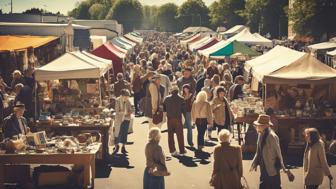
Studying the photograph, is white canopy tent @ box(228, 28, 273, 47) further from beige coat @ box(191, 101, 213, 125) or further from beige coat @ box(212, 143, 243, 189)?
beige coat @ box(212, 143, 243, 189)

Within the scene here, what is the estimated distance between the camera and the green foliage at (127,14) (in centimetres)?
18688

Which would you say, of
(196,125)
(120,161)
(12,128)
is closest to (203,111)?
(196,125)

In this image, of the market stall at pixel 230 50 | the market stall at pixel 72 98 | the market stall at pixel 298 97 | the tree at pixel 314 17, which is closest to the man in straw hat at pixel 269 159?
the market stall at pixel 298 97

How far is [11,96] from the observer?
19.0 meters

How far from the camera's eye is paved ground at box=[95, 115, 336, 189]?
1148 centimetres

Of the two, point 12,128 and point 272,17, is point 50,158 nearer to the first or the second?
point 12,128

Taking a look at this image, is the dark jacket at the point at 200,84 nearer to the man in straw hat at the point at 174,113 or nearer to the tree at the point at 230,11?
the man in straw hat at the point at 174,113

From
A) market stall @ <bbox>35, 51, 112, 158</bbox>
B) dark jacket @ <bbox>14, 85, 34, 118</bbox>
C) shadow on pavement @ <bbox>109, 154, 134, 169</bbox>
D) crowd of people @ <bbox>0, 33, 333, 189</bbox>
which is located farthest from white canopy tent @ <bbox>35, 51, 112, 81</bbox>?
shadow on pavement @ <bbox>109, 154, 134, 169</bbox>

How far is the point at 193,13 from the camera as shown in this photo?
187m

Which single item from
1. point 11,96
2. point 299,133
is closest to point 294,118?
point 299,133

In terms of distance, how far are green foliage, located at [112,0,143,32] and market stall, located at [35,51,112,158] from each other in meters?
171

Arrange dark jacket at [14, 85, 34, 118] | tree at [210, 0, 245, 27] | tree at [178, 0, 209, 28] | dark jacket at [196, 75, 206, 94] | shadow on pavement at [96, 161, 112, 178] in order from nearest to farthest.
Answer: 1. shadow on pavement at [96, 161, 112, 178]
2. dark jacket at [14, 85, 34, 118]
3. dark jacket at [196, 75, 206, 94]
4. tree at [210, 0, 245, 27]
5. tree at [178, 0, 209, 28]

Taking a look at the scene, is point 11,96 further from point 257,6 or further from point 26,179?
point 257,6

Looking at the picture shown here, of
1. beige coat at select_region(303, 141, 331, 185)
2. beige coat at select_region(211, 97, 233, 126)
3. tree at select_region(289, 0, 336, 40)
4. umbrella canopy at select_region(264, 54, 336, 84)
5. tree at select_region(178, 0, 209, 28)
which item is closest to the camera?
beige coat at select_region(303, 141, 331, 185)
